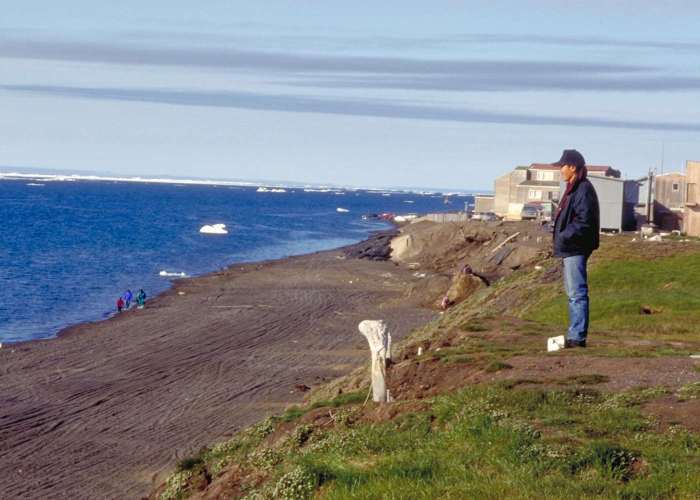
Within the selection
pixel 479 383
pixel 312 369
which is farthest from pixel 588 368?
pixel 312 369

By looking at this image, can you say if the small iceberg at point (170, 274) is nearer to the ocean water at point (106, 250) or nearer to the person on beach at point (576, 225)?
the ocean water at point (106, 250)

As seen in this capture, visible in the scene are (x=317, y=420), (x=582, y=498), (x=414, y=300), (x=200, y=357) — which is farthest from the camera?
(x=414, y=300)

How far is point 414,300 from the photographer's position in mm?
44812

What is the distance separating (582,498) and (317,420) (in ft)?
19.4

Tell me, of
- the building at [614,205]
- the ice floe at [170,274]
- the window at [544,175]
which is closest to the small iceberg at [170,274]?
the ice floe at [170,274]

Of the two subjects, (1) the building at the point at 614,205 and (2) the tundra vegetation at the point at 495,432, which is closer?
(2) the tundra vegetation at the point at 495,432

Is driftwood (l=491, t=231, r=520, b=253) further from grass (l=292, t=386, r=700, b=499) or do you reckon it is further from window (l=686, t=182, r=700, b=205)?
grass (l=292, t=386, r=700, b=499)

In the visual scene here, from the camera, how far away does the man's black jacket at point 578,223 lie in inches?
505

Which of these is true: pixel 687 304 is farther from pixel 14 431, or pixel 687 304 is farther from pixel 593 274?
pixel 14 431

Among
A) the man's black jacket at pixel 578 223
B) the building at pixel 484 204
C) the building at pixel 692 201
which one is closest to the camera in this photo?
the man's black jacket at pixel 578 223

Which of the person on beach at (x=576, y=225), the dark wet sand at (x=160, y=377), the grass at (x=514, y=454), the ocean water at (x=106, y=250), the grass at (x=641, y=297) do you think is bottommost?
the ocean water at (x=106, y=250)

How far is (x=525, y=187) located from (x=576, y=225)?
85010 millimetres

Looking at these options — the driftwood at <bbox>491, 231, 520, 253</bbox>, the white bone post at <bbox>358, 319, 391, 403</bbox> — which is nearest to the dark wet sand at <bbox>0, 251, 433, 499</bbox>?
the white bone post at <bbox>358, 319, 391, 403</bbox>

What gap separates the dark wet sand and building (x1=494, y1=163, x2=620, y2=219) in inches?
1810
